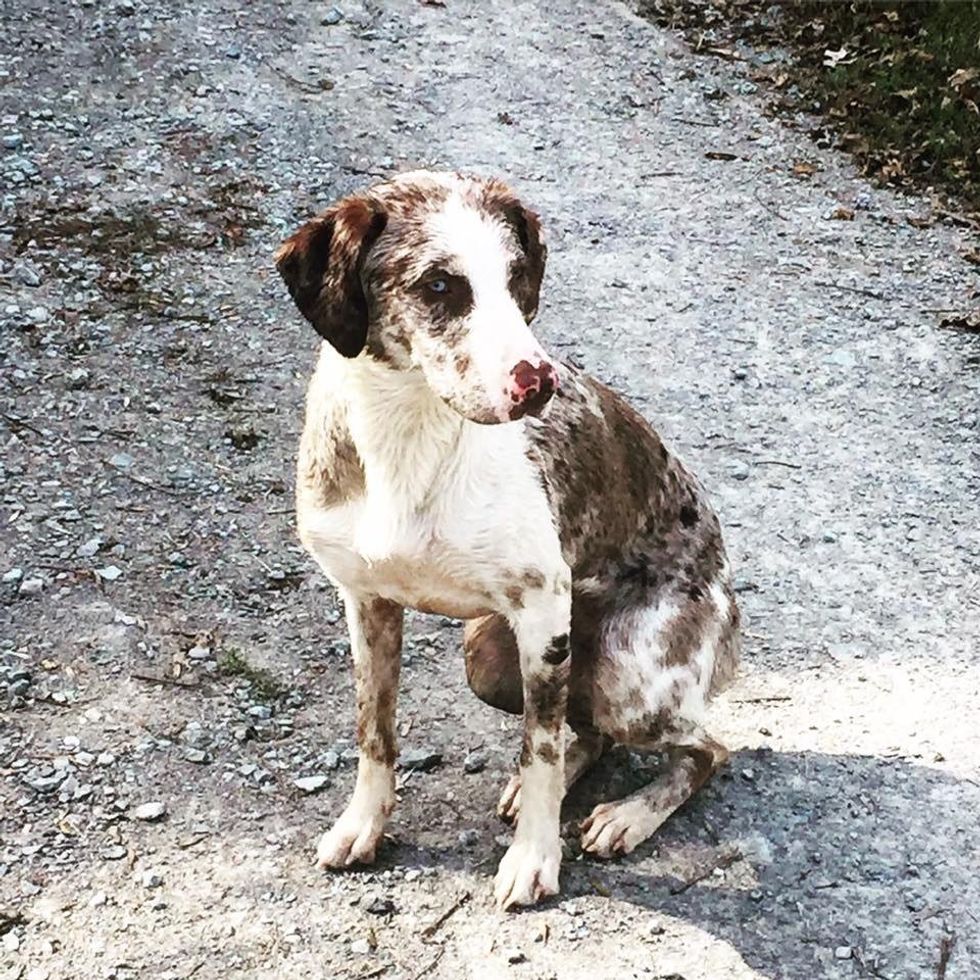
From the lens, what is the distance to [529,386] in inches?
127

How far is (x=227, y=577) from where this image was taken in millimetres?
5488

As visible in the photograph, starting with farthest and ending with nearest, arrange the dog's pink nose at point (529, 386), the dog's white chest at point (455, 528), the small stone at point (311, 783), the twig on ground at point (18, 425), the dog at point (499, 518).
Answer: the twig on ground at point (18, 425) → the small stone at point (311, 783) → the dog's white chest at point (455, 528) → the dog at point (499, 518) → the dog's pink nose at point (529, 386)

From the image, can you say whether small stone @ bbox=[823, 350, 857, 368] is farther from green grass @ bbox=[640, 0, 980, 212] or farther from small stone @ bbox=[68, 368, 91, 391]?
small stone @ bbox=[68, 368, 91, 391]

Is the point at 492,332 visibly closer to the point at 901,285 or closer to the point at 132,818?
the point at 132,818

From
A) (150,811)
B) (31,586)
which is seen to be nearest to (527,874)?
(150,811)

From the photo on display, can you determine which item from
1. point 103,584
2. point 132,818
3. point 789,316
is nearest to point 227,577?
point 103,584

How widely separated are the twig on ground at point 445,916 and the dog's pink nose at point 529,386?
4.97 ft

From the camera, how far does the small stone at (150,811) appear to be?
4.38 metres

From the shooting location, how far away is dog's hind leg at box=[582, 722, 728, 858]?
4277 mm

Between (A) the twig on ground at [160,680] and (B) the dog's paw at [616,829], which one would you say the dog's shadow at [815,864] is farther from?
(A) the twig on ground at [160,680]

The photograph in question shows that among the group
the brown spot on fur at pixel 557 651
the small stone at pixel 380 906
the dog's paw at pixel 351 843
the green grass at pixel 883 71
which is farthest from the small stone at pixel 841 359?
the small stone at pixel 380 906

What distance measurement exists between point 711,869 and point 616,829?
0.28 metres

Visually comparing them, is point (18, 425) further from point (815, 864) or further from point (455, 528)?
point (815, 864)

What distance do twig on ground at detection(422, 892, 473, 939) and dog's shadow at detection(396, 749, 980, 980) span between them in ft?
0.48
